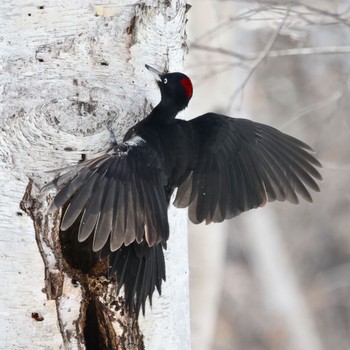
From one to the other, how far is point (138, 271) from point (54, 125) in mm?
602

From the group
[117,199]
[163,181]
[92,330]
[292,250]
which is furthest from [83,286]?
[292,250]

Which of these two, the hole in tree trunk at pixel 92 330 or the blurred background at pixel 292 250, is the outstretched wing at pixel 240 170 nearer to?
the hole in tree trunk at pixel 92 330

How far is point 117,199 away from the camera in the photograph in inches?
121

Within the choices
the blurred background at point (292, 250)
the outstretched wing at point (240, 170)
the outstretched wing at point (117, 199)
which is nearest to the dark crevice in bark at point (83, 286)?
the outstretched wing at point (117, 199)

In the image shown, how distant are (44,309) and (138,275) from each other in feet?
1.22

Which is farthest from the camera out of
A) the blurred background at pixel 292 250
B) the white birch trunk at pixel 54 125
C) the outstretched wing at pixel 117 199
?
the blurred background at pixel 292 250

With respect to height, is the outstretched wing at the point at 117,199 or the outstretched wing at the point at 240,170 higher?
the outstretched wing at the point at 240,170

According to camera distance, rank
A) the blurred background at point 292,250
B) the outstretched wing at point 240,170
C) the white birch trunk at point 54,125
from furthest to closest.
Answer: the blurred background at point 292,250
the outstretched wing at point 240,170
the white birch trunk at point 54,125

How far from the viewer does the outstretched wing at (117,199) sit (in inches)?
117

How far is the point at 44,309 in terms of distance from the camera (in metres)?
3.13

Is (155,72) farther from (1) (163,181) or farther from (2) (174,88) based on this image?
(1) (163,181)

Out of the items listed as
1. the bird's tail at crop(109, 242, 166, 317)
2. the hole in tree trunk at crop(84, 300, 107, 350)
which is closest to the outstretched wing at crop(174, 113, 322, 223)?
the bird's tail at crop(109, 242, 166, 317)

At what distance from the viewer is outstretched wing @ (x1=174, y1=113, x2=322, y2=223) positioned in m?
3.74

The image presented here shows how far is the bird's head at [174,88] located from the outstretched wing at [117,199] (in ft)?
0.79
